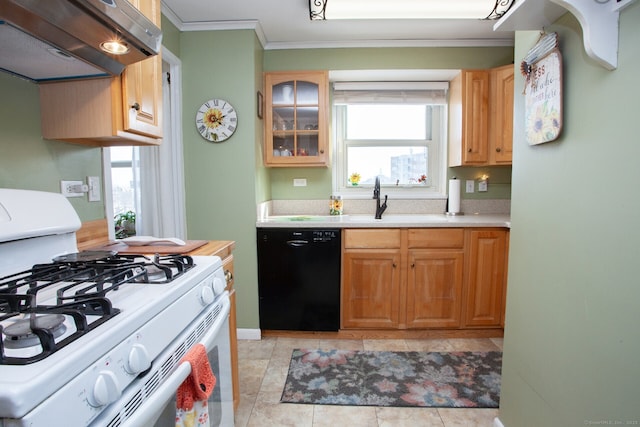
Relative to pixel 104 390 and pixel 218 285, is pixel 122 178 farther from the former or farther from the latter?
pixel 104 390

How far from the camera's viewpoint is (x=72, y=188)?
1.32m

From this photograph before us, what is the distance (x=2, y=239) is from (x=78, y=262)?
0.64 ft

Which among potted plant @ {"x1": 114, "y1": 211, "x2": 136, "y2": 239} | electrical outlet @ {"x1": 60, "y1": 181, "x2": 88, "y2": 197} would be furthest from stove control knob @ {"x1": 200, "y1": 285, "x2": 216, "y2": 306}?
potted plant @ {"x1": 114, "y1": 211, "x2": 136, "y2": 239}

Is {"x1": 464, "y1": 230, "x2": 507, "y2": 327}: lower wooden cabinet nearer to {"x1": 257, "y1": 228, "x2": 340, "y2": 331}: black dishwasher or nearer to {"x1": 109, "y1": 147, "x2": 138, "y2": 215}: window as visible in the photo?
{"x1": 257, "y1": 228, "x2": 340, "y2": 331}: black dishwasher

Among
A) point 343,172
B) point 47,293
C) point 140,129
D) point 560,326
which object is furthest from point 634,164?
point 343,172

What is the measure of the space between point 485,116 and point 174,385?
2774 millimetres

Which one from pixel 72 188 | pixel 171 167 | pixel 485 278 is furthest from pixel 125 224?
pixel 485 278

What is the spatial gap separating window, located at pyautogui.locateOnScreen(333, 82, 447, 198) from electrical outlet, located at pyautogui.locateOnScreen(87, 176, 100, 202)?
1.92 metres

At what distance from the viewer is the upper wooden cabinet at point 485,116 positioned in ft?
8.15

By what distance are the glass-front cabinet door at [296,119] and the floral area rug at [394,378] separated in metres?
1.54

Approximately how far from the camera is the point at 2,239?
34.9 inches

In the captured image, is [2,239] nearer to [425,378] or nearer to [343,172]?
[425,378]

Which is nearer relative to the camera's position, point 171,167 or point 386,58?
point 171,167

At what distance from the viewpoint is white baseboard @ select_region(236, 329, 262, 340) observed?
240 cm
